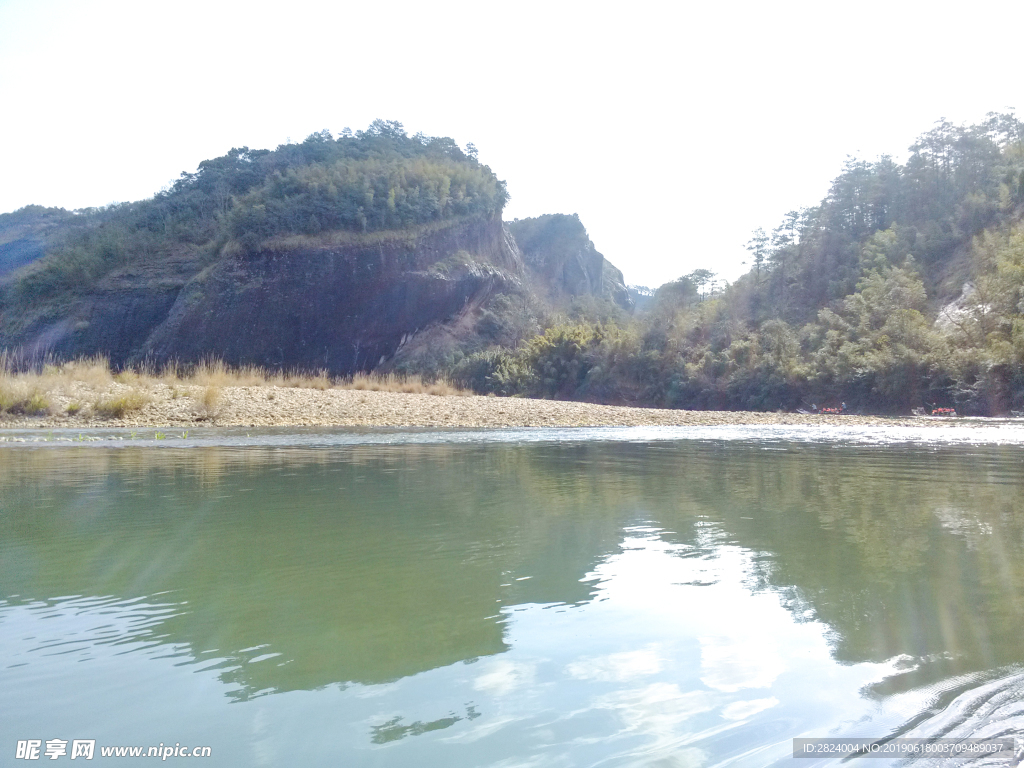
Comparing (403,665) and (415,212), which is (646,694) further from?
(415,212)

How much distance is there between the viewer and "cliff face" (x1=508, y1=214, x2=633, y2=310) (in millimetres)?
87250

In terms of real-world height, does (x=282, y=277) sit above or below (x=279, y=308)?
above

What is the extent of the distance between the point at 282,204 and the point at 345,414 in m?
37.7

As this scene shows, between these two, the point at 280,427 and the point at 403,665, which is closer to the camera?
the point at 403,665

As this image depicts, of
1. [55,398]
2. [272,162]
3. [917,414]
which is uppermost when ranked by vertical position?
[272,162]

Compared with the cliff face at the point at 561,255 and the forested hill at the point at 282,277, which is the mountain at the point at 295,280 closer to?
the forested hill at the point at 282,277

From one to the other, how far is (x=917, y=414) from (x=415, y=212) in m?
39.9

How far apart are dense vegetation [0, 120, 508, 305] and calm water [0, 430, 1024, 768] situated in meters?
49.5

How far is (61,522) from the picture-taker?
6129 millimetres

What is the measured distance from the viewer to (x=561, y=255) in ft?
293

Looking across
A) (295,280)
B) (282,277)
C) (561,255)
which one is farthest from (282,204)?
(561,255)

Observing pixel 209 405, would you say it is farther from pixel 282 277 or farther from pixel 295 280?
pixel 282 277

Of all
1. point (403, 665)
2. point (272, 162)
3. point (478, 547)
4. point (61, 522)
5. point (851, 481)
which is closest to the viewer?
point (403, 665)

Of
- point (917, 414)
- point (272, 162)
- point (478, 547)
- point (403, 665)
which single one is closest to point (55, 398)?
point (478, 547)
